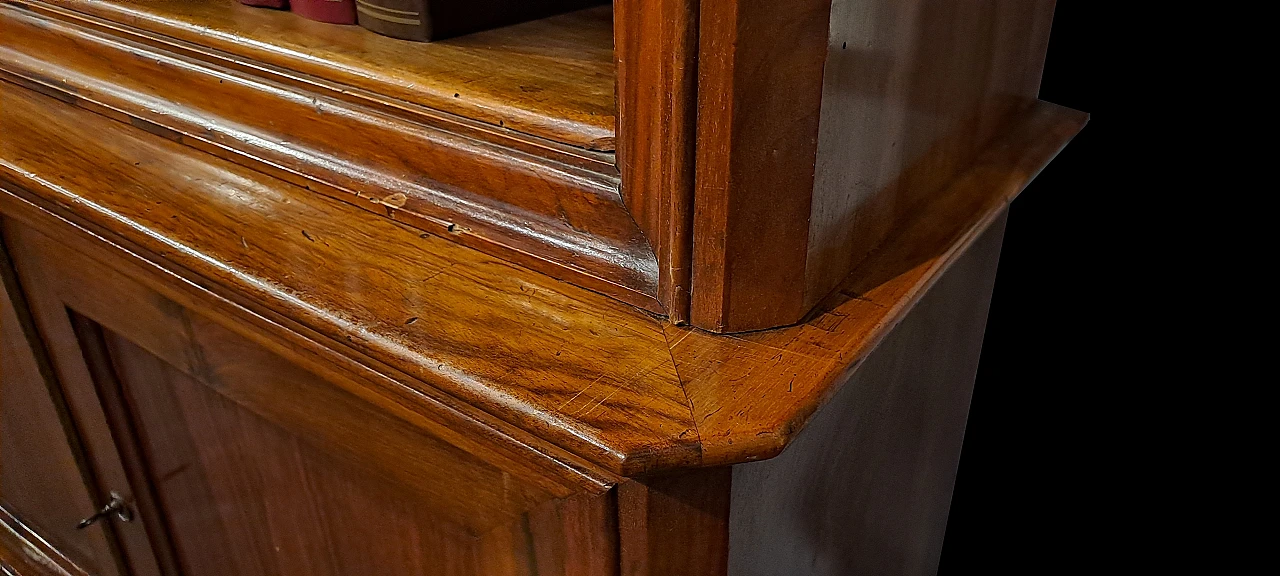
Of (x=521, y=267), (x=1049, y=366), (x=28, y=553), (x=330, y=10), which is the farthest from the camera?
(x=28, y=553)

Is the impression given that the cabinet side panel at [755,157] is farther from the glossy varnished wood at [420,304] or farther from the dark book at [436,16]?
the dark book at [436,16]

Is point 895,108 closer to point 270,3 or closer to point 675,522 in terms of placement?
point 675,522

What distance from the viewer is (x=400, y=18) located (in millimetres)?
668

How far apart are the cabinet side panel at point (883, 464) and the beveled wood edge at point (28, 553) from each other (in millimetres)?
884

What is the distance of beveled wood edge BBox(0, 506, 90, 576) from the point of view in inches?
45.8

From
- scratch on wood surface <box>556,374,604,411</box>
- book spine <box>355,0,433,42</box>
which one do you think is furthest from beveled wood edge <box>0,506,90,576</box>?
scratch on wood surface <box>556,374,604,411</box>

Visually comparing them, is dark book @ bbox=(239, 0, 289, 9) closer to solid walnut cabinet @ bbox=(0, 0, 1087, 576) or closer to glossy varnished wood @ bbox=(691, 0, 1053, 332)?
solid walnut cabinet @ bbox=(0, 0, 1087, 576)

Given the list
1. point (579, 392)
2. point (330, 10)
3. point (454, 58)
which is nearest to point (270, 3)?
point (330, 10)

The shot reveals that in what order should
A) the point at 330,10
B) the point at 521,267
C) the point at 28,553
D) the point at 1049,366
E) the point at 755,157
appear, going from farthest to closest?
the point at 28,553, the point at 1049,366, the point at 330,10, the point at 521,267, the point at 755,157

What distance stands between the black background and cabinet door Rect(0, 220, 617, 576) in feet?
2.13

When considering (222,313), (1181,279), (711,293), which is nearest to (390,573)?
(222,313)

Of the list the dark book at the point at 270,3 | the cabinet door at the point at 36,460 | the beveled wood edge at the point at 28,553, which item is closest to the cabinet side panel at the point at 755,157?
the dark book at the point at 270,3

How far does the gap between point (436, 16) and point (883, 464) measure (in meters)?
0.47

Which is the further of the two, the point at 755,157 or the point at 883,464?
the point at 883,464
